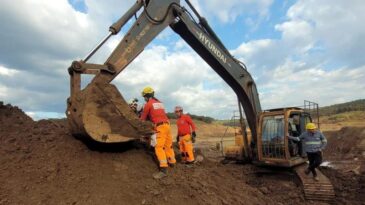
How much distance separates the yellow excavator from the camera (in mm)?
6566

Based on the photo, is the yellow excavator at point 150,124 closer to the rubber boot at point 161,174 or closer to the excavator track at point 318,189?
the excavator track at point 318,189

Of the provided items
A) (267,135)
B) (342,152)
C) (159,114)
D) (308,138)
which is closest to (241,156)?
(267,135)

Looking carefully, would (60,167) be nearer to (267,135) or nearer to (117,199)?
(117,199)

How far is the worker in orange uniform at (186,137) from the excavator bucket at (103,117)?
6.80 ft

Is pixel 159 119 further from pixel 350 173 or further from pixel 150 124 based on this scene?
pixel 350 173

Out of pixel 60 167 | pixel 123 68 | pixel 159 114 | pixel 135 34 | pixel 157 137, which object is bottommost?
pixel 60 167

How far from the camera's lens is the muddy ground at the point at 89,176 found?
589cm

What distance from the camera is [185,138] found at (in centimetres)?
935

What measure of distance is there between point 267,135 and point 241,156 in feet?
5.90

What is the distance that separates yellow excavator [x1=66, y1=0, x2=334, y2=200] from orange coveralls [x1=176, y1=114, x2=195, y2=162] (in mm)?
1622

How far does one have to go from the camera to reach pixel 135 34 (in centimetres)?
743

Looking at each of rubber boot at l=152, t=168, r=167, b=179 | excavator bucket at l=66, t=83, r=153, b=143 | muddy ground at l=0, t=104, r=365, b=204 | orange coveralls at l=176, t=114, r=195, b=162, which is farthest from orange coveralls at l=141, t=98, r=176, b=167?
orange coveralls at l=176, t=114, r=195, b=162

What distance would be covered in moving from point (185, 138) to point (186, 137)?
57 millimetres

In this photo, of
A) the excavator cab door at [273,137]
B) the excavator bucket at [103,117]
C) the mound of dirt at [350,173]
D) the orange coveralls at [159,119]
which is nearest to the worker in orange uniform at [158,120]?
the orange coveralls at [159,119]
